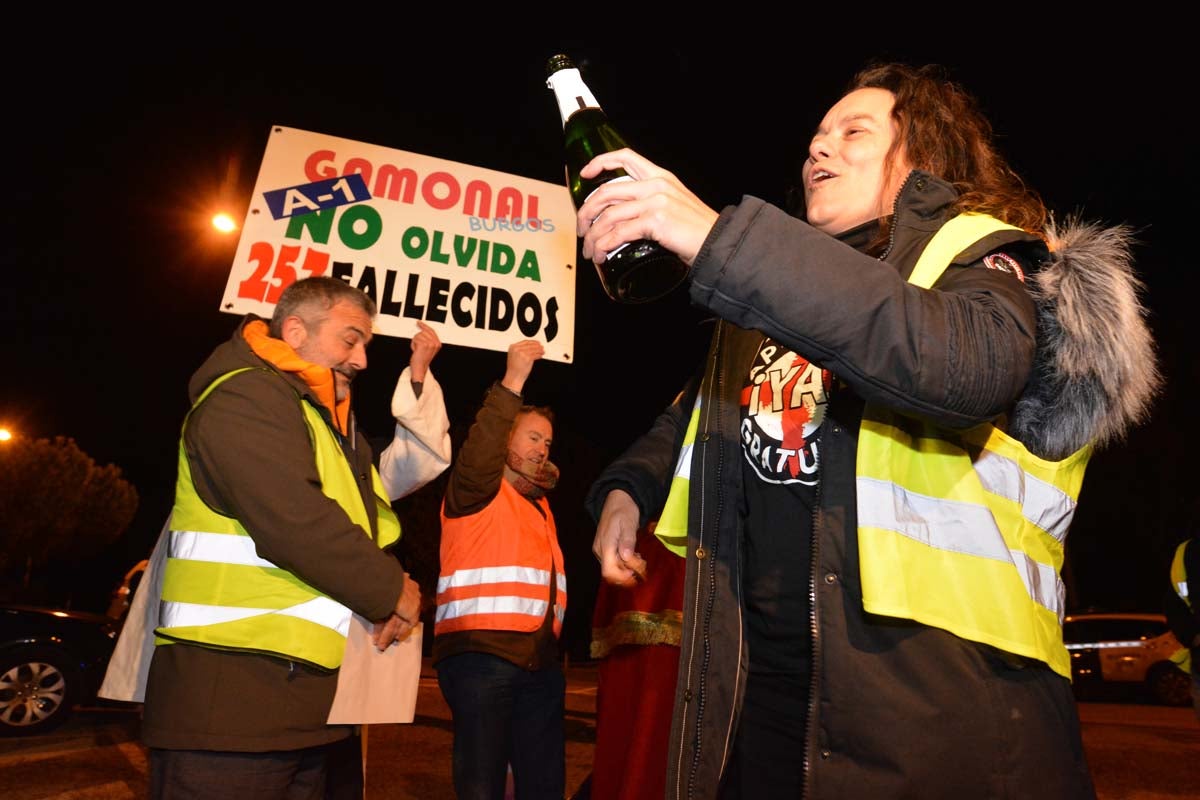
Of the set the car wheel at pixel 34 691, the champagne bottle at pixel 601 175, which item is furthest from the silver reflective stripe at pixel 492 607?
the car wheel at pixel 34 691

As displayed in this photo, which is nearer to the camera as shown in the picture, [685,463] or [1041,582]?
[1041,582]

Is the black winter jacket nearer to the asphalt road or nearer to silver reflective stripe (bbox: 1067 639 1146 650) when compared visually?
the asphalt road

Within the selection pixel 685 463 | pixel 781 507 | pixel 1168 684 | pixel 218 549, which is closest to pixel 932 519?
pixel 781 507

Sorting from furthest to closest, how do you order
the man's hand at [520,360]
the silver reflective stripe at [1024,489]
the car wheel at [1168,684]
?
1. the car wheel at [1168,684]
2. the man's hand at [520,360]
3. the silver reflective stripe at [1024,489]

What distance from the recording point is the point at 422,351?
3.51 m

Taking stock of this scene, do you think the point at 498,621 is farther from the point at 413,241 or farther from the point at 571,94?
the point at 571,94

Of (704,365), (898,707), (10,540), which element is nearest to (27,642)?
(704,365)

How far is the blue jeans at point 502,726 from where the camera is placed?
3607mm

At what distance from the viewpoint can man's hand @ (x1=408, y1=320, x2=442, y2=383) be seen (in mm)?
3506

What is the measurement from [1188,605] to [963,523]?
173 inches

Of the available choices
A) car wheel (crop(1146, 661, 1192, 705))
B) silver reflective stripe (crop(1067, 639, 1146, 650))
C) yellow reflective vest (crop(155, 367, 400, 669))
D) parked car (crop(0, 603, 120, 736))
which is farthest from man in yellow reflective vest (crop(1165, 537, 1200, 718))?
car wheel (crop(1146, 661, 1192, 705))

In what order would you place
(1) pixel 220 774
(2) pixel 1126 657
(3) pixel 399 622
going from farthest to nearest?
(2) pixel 1126 657
(3) pixel 399 622
(1) pixel 220 774

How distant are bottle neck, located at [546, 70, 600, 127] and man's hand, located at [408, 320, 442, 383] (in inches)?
74.7

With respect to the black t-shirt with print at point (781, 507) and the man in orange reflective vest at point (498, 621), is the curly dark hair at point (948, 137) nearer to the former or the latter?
the black t-shirt with print at point (781, 507)
